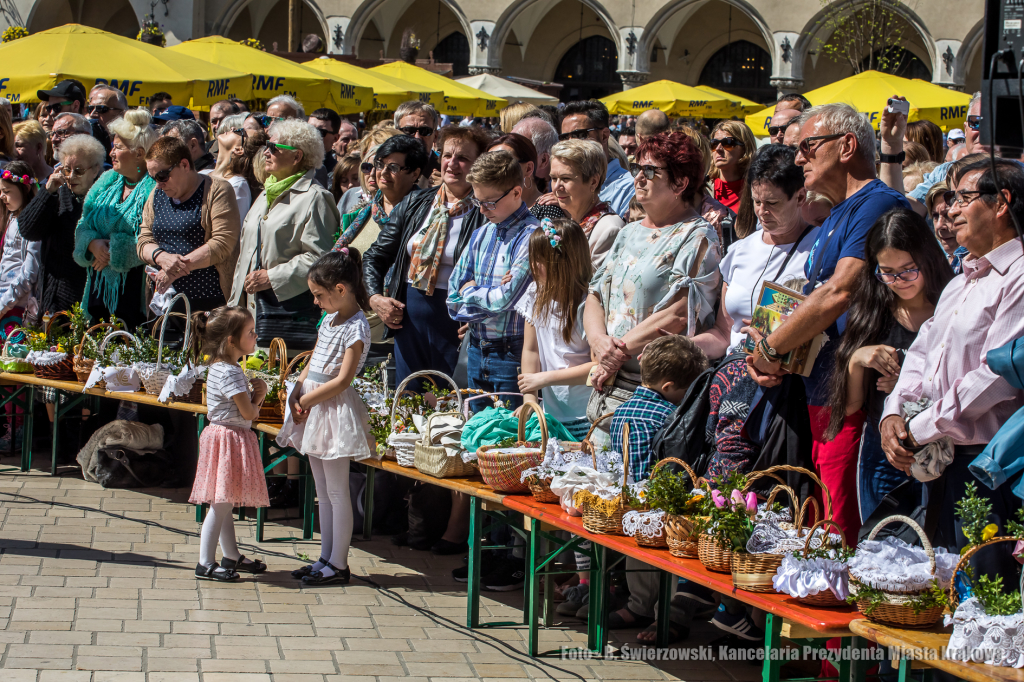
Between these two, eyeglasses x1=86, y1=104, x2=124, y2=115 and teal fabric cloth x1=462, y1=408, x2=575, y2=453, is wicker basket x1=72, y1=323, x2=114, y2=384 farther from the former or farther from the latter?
eyeglasses x1=86, y1=104, x2=124, y2=115

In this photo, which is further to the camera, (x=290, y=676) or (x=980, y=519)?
(x=290, y=676)

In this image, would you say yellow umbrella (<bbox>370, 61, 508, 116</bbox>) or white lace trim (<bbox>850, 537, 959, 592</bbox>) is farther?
yellow umbrella (<bbox>370, 61, 508, 116</bbox>)

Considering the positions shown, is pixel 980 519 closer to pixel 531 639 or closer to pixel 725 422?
pixel 725 422

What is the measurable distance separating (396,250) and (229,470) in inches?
59.4

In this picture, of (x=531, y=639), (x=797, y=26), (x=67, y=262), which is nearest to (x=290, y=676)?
(x=531, y=639)

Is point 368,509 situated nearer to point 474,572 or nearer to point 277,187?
point 474,572

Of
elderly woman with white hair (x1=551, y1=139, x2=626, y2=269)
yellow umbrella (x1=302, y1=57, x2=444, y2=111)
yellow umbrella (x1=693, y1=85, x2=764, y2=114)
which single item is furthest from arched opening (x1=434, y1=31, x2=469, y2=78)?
elderly woman with white hair (x1=551, y1=139, x2=626, y2=269)

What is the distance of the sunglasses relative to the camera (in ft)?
32.6

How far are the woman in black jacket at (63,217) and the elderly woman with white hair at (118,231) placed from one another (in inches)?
7.8

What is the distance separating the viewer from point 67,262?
790 cm

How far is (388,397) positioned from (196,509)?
1746 millimetres

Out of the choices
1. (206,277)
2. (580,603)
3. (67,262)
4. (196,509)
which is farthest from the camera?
(67,262)

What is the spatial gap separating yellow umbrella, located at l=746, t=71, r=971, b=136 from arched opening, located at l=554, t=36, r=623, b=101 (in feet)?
61.7

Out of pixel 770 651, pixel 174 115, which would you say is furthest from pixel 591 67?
pixel 770 651
